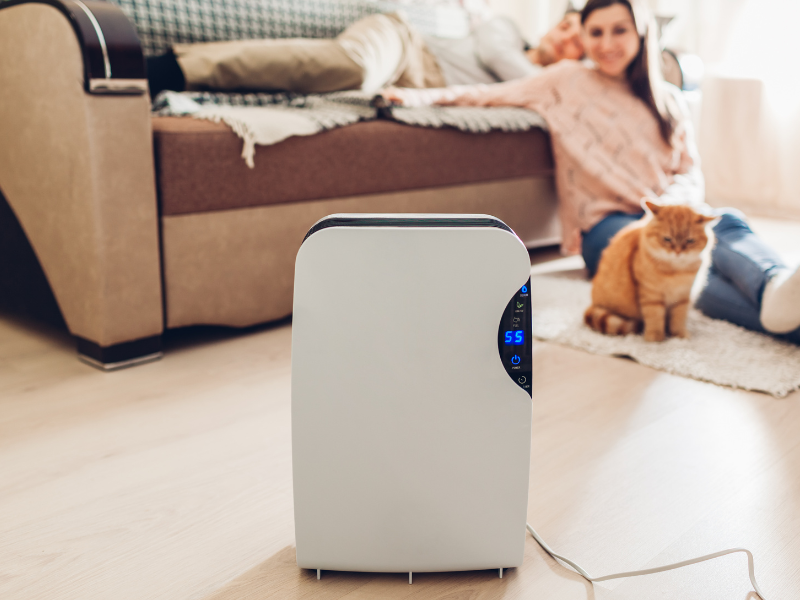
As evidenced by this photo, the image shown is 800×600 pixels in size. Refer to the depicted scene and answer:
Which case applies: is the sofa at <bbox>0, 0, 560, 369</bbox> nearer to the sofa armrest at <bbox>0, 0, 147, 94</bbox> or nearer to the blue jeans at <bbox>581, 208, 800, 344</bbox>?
the sofa armrest at <bbox>0, 0, 147, 94</bbox>

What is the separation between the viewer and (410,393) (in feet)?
2.09

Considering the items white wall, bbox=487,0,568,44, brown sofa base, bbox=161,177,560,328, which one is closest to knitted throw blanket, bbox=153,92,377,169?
brown sofa base, bbox=161,177,560,328

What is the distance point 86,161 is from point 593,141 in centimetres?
142

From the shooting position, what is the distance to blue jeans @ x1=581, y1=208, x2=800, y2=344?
1411 millimetres

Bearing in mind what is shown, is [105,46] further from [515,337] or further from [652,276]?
[652,276]

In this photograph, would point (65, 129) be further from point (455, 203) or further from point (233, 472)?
point (455, 203)

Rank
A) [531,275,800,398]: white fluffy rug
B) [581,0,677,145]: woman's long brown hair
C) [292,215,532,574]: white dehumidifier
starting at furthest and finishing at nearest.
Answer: [581,0,677,145]: woman's long brown hair, [531,275,800,398]: white fluffy rug, [292,215,532,574]: white dehumidifier

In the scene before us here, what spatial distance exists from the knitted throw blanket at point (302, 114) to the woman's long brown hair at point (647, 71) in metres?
0.31

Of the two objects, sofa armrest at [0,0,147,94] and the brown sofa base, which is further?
the brown sofa base

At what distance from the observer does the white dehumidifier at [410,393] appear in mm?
612

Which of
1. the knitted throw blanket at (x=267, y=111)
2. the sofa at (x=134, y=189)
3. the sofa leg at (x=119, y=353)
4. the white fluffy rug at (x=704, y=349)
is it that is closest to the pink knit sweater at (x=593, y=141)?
the knitted throw blanket at (x=267, y=111)

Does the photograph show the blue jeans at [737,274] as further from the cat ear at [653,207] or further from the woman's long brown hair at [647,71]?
the woman's long brown hair at [647,71]

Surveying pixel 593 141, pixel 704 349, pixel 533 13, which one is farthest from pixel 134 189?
pixel 533 13

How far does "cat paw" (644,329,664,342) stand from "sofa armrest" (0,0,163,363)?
3.36 feet
